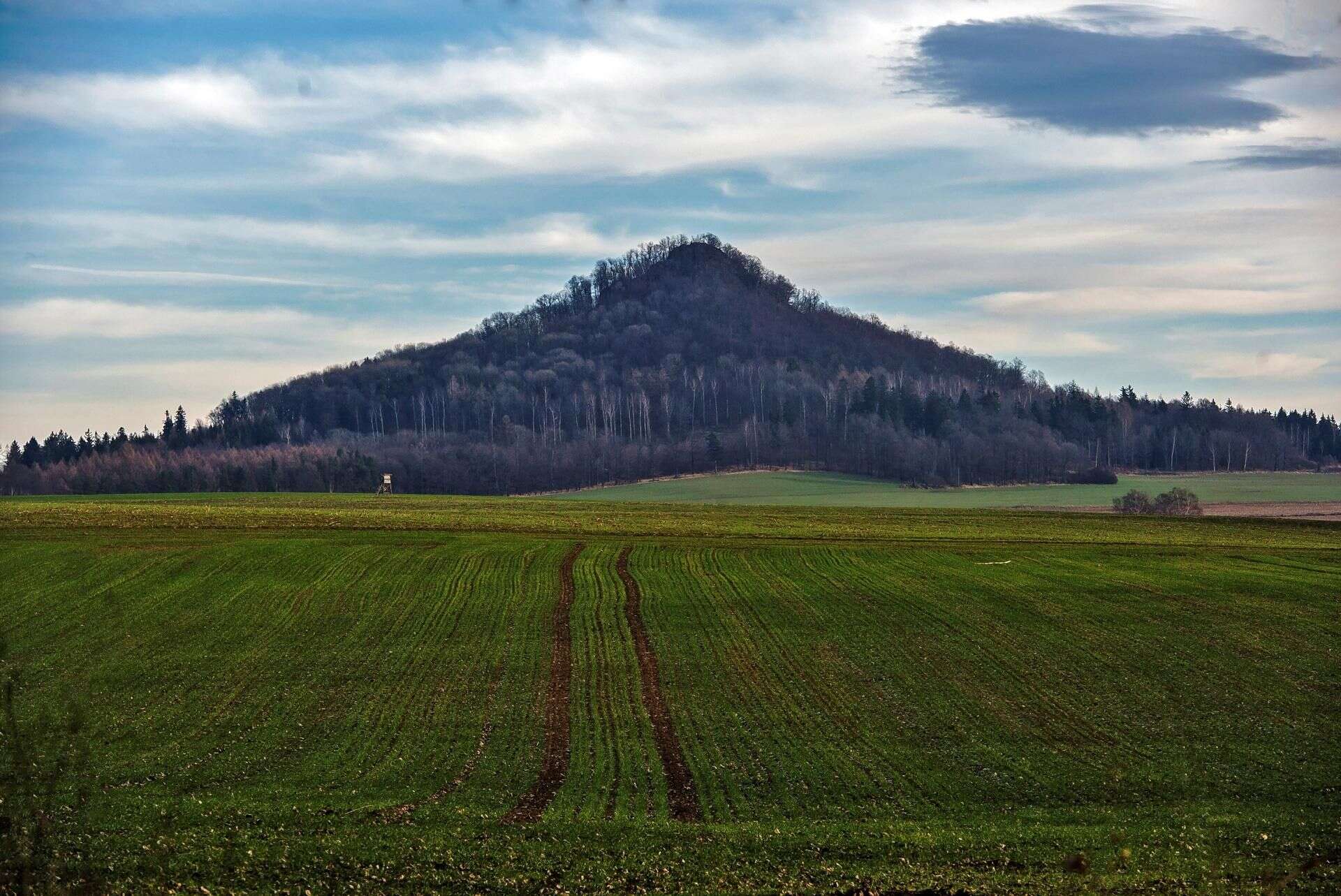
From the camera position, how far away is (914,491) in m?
153

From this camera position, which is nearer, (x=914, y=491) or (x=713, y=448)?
(x=914, y=491)

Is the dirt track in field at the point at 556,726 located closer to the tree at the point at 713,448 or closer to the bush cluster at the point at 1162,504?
the bush cluster at the point at 1162,504

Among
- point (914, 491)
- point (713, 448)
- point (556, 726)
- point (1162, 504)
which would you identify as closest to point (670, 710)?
point (556, 726)

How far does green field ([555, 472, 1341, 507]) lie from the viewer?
447 ft

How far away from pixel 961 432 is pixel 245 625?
15719 cm

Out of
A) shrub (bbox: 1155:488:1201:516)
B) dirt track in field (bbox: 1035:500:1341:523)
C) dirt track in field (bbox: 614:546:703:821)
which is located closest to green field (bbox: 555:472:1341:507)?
dirt track in field (bbox: 1035:500:1341:523)

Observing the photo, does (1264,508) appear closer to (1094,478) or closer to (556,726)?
(1094,478)

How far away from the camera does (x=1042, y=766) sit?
100 feet

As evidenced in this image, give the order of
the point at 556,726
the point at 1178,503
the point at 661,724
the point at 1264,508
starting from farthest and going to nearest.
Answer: the point at 1264,508, the point at 1178,503, the point at 661,724, the point at 556,726

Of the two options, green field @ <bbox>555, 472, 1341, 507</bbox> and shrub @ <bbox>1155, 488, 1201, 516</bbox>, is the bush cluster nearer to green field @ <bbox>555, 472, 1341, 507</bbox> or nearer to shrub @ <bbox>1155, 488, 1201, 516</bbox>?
shrub @ <bbox>1155, 488, 1201, 516</bbox>

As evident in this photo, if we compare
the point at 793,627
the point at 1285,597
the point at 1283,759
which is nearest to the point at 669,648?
the point at 793,627

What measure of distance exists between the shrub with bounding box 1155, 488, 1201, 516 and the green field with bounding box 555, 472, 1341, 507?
9.63 metres

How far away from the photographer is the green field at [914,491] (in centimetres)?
13638

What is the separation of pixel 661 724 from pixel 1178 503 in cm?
10137
